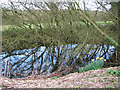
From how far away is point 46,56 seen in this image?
4848 mm

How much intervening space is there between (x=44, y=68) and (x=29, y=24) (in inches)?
64.5

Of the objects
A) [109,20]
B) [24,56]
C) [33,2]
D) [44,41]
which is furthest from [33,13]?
[109,20]

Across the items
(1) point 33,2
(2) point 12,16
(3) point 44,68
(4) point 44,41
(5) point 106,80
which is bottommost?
(3) point 44,68

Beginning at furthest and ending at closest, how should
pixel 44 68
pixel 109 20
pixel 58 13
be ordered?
pixel 44 68 < pixel 58 13 < pixel 109 20

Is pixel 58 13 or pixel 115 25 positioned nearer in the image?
pixel 115 25

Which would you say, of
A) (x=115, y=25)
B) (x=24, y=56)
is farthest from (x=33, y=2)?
(x=115, y=25)

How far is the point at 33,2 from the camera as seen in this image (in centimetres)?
455

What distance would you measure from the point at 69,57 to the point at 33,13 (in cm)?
192

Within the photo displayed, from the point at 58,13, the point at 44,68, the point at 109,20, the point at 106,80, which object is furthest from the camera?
the point at 44,68

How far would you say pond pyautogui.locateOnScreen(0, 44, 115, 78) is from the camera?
457 centimetres

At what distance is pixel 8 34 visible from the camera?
4.80 meters

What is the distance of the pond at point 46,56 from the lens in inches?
180

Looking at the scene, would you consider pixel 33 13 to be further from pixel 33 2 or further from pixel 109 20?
pixel 109 20

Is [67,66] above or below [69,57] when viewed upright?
below
